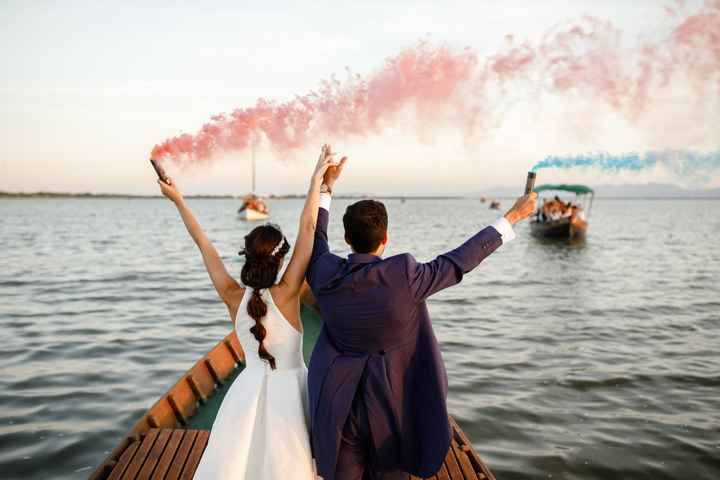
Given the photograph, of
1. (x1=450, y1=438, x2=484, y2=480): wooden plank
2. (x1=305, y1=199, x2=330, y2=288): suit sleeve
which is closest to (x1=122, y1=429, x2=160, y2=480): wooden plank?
(x1=450, y1=438, x2=484, y2=480): wooden plank

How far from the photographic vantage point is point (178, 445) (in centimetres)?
581

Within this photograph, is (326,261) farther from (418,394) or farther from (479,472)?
(479,472)

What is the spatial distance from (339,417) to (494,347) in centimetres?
1124

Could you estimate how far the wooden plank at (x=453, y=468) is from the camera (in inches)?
201

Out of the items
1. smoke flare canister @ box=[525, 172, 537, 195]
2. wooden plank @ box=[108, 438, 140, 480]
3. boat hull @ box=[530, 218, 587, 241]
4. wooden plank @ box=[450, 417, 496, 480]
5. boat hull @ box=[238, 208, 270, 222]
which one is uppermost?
smoke flare canister @ box=[525, 172, 537, 195]

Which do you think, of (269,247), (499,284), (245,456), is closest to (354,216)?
(269,247)

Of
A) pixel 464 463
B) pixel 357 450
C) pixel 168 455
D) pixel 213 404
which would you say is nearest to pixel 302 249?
pixel 357 450

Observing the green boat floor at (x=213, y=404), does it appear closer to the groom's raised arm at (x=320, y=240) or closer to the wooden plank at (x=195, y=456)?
the wooden plank at (x=195, y=456)

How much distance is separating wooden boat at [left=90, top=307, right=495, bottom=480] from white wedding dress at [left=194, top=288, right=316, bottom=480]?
209 cm

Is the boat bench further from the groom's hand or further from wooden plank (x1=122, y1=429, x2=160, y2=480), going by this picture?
the groom's hand

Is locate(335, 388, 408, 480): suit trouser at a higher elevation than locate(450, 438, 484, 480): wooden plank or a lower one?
higher

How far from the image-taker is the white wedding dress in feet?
10.7

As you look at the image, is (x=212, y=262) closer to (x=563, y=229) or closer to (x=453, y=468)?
(x=453, y=468)

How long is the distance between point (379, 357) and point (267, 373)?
32.2 inches
